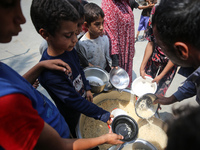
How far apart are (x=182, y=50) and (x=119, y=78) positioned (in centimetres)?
112

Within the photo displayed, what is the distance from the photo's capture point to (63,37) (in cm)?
95

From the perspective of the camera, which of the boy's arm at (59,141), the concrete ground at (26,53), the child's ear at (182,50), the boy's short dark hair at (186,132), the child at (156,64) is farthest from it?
the concrete ground at (26,53)

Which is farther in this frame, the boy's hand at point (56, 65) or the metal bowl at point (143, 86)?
the metal bowl at point (143, 86)

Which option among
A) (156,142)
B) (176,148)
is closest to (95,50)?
(156,142)

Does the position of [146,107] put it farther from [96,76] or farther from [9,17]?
[9,17]

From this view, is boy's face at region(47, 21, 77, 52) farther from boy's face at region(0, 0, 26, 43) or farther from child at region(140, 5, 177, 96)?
child at region(140, 5, 177, 96)

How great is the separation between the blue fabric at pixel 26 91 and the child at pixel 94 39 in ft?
3.75

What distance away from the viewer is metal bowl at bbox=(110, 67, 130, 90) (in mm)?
1671

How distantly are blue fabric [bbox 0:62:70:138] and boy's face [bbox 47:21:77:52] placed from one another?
42 centimetres

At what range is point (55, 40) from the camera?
96cm

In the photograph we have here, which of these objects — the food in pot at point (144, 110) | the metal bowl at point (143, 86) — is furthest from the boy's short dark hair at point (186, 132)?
the metal bowl at point (143, 86)

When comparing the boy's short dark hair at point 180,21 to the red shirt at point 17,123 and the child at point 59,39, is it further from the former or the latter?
the red shirt at point 17,123

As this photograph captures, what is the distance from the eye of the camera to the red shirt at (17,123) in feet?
1.37

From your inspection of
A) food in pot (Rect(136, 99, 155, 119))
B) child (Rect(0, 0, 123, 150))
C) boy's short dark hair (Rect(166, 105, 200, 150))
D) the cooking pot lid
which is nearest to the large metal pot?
food in pot (Rect(136, 99, 155, 119))
